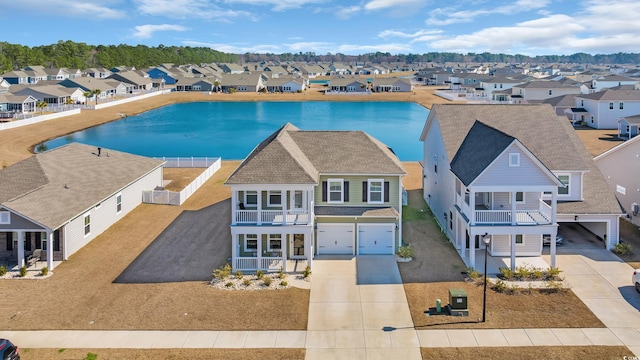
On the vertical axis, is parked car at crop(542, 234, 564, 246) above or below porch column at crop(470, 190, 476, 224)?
below

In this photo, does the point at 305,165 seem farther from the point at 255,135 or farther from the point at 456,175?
the point at 255,135

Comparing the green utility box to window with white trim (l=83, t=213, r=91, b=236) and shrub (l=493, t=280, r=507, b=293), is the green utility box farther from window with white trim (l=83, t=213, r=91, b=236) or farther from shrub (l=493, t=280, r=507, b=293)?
window with white trim (l=83, t=213, r=91, b=236)

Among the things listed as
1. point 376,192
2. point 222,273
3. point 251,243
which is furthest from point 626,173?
point 222,273

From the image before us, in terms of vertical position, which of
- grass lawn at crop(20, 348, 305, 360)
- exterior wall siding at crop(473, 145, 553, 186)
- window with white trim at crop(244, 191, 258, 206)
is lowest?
grass lawn at crop(20, 348, 305, 360)

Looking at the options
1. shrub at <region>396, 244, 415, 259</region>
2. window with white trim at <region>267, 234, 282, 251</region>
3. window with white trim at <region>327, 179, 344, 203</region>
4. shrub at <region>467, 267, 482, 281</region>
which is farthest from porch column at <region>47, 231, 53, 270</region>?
shrub at <region>467, 267, 482, 281</region>

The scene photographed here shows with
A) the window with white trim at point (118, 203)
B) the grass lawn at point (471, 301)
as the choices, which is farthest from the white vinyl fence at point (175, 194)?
the grass lawn at point (471, 301)

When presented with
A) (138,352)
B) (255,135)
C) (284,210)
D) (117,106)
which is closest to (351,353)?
(138,352)
